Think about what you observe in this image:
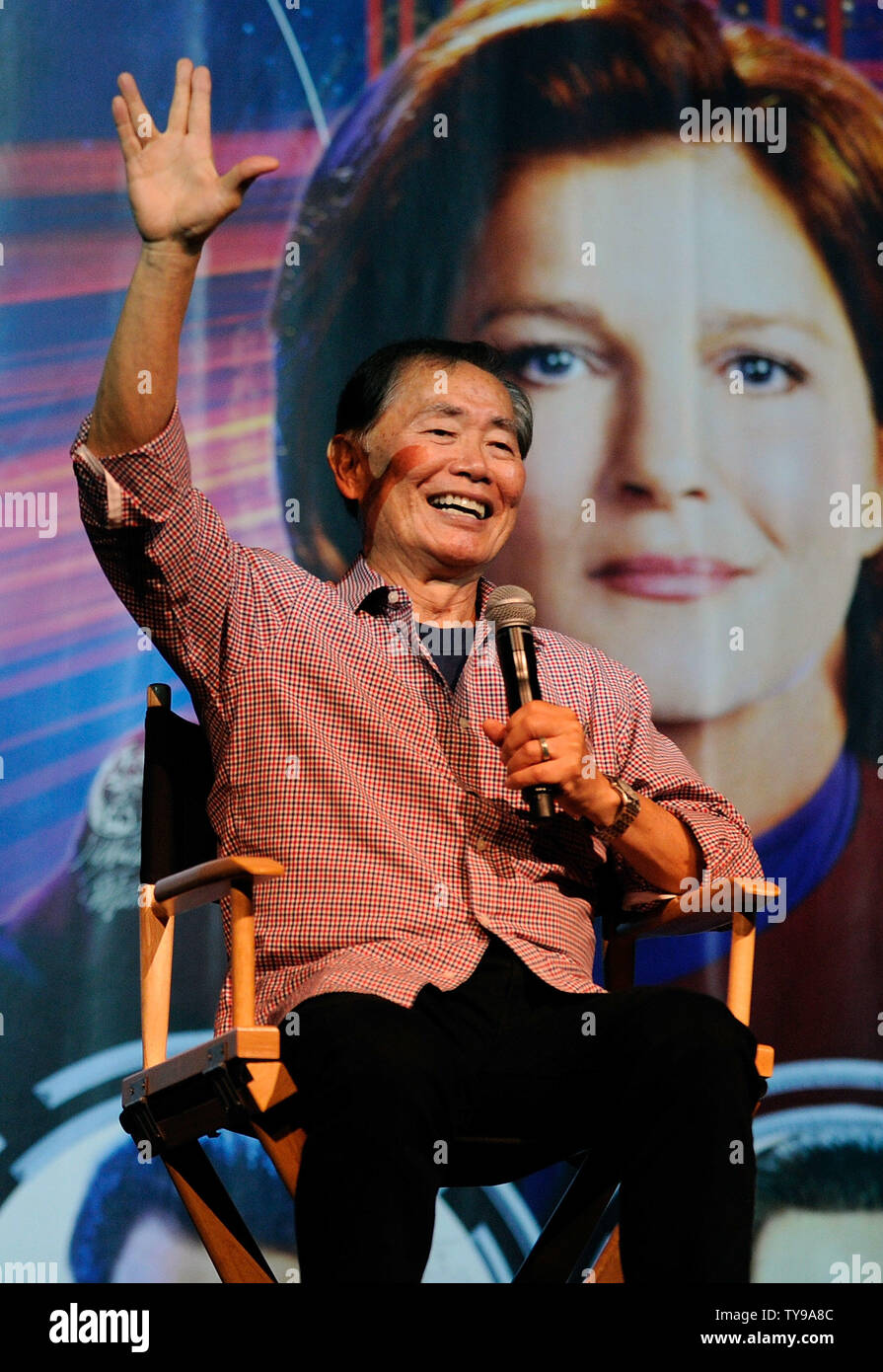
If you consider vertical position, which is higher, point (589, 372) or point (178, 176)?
point (589, 372)

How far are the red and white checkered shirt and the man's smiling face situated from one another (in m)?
0.10

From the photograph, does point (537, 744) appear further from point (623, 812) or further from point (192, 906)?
point (192, 906)

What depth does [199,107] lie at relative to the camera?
1818 millimetres

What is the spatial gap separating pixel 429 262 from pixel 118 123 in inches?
49.4

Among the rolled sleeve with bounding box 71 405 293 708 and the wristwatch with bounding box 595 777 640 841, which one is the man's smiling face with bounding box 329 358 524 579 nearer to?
the rolled sleeve with bounding box 71 405 293 708

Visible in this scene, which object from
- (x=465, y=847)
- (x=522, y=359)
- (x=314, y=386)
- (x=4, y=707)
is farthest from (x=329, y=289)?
(x=465, y=847)

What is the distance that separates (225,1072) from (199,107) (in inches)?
43.3

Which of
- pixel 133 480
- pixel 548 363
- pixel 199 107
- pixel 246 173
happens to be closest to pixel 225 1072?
pixel 133 480

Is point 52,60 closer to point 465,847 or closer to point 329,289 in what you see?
point 329,289

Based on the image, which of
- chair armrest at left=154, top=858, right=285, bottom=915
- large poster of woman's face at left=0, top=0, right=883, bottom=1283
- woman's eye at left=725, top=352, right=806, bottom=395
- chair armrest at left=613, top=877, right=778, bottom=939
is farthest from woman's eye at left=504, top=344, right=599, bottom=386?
chair armrest at left=154, top=858, right=285, bottom=915

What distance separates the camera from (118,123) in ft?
5.90

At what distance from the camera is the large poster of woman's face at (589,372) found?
9.23 feet

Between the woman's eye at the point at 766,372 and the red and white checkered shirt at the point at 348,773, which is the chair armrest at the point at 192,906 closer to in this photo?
the red and white checkered shirt at the point at 348,773

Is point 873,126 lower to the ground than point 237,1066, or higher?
higher
